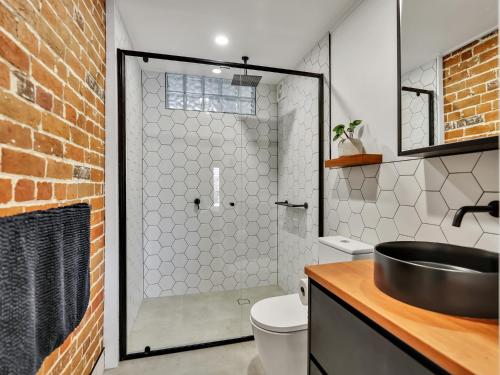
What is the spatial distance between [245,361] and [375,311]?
1352mm

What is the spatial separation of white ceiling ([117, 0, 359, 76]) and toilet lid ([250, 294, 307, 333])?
196 cm

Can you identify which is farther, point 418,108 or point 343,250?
point 343,250

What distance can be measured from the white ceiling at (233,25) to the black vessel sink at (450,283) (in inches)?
65.6

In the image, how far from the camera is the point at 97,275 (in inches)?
59.6

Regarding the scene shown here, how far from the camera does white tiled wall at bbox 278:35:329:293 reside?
7.21 ft

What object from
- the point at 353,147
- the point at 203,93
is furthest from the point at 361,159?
the point at 203,93

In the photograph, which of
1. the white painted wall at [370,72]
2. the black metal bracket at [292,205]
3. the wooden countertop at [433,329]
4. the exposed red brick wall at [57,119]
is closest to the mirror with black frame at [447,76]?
the white painted wall at [370,72]

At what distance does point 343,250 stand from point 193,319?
146cm

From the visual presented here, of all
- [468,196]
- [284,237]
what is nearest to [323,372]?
[468,196]

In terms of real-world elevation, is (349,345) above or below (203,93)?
below

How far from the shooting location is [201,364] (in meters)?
1.67

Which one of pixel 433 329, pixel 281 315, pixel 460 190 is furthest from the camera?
pixel 281 315

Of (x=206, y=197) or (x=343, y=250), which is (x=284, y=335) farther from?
(x=206, y=197)

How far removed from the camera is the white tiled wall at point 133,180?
1.89 metres
